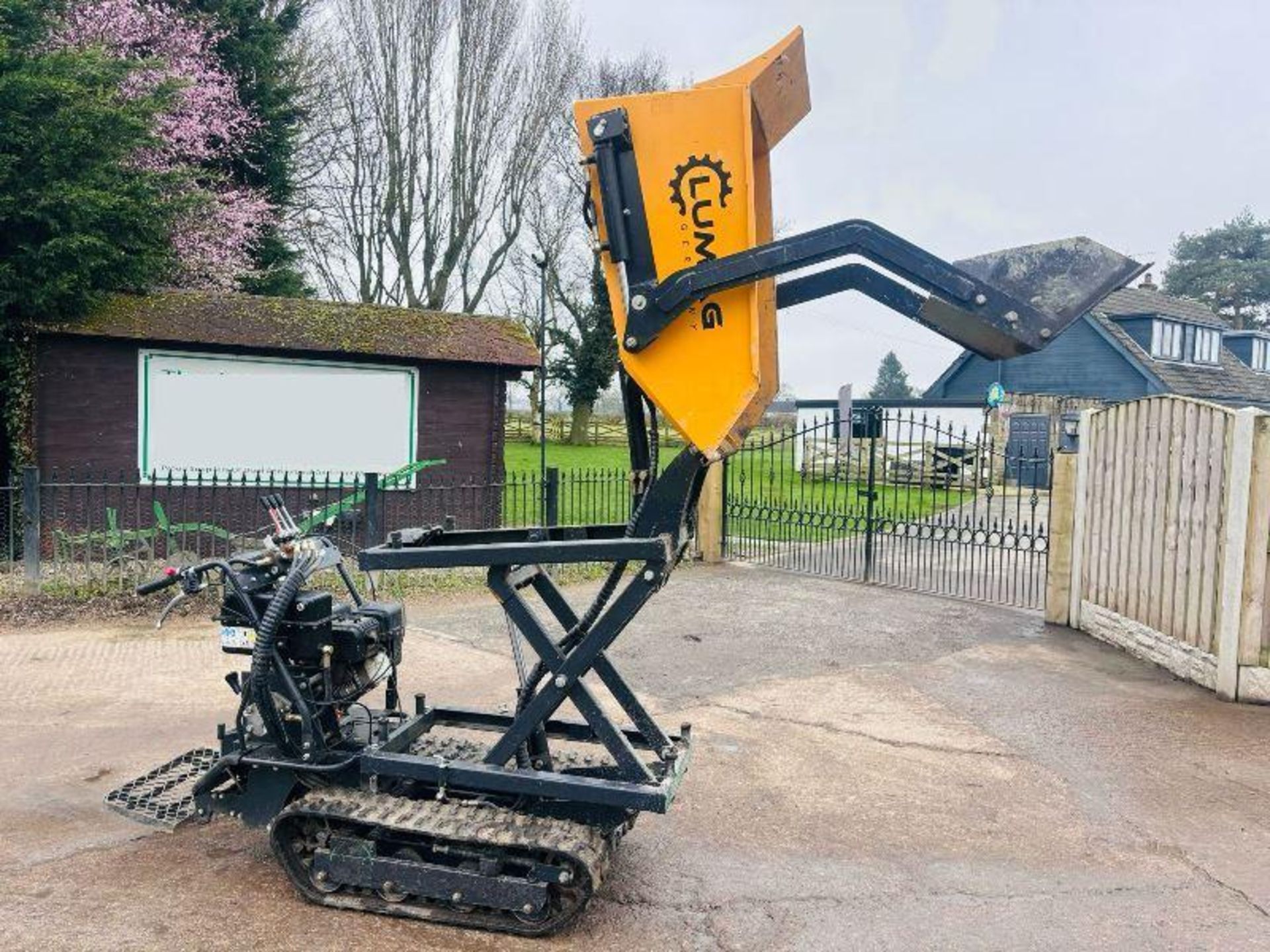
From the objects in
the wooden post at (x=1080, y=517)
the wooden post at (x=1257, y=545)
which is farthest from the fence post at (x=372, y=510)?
the wooden post at (x=1257, y=545)

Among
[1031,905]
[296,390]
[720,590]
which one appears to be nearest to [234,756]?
[1031,905]

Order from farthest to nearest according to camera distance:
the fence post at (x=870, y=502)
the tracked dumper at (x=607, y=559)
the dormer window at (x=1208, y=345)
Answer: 1. the dormer window at (x=1208, y=345)
2. the fence post at (x=870, y=502)
3. the tracked dumper at (x=607, y=559)

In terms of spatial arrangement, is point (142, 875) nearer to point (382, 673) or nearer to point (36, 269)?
point (382, 673)

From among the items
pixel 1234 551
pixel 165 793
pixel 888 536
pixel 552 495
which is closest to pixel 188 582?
pixel 165 793

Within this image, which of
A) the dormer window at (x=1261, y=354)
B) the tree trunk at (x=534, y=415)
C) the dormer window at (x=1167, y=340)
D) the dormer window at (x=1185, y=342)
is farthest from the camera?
the dormer window at (x=1261, y=354)

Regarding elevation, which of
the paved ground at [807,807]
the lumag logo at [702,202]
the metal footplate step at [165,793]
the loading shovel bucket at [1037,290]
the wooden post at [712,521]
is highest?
the lumag logo at [702,202]

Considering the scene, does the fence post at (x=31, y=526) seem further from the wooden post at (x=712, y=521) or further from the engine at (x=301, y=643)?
the wooden post at (x=712, y=521)

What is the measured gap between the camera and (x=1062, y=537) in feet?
31.5

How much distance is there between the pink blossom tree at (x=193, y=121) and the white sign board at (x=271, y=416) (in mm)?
3693

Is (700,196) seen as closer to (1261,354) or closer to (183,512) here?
(183,512)

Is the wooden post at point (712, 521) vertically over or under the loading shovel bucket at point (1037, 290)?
under

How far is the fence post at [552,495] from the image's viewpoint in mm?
11266

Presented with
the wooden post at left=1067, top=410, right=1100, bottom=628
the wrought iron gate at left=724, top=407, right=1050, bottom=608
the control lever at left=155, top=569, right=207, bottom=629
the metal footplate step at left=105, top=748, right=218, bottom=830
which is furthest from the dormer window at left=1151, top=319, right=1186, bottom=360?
the control lever at left=155, top=569, right=207, bottom=629

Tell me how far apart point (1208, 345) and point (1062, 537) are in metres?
32.5
